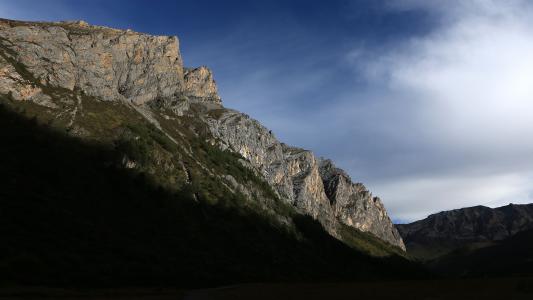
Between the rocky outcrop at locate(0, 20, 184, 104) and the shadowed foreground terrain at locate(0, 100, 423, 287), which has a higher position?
the rocky outcrop at locate(0, 20, 184, 104)

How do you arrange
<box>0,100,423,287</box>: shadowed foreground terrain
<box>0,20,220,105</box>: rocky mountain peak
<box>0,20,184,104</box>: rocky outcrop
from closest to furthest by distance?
<box>0,100,423,287</box>: shadowed foreground terrain < <box>0,20,184,104</box>: rocky outcrop < <box>0,20,220,105</box>: rocky mountain peak

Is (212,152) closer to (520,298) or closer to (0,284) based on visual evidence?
(0,284)

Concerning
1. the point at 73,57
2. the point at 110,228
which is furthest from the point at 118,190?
the point at 73,57

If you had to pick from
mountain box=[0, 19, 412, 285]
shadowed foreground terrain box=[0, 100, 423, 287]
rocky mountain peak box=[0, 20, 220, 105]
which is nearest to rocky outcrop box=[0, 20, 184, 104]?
rocky mountain peak box=[0, 20, 220, 105]

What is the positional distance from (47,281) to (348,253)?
155 meters

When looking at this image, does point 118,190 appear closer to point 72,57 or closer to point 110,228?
point 110,228

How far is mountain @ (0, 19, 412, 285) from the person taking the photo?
2451 inches

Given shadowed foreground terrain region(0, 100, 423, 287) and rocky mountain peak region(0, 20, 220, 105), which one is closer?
shadowed foreground terrain region(0, 100, 423, 287)

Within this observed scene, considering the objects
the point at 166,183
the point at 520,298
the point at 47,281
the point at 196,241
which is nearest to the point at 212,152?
the point at 166,183

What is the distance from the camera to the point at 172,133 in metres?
158

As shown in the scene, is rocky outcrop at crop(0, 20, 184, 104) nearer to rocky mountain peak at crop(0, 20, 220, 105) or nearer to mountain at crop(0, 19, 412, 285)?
rocky mountain peak at crop(0, 20, 220, 105)

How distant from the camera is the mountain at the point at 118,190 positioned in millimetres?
62250

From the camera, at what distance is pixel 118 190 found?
98.9m

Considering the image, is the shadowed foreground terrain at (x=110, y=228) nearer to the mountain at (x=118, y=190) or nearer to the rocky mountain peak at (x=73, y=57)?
the mountain at (x=118, y=190)
